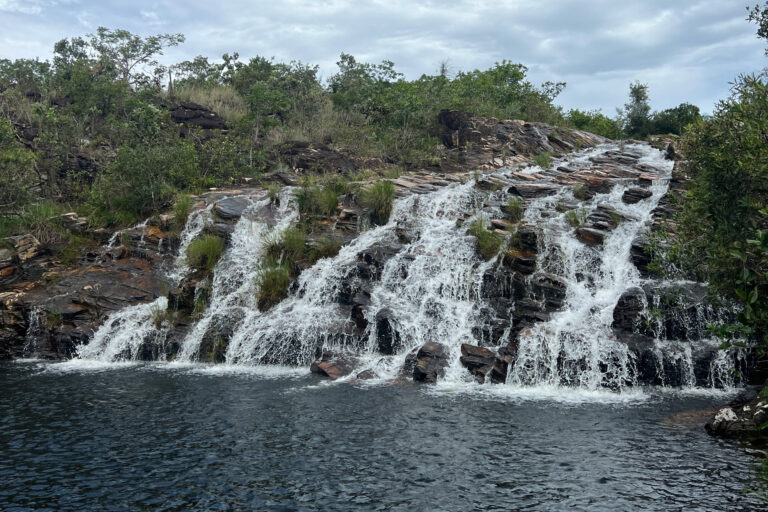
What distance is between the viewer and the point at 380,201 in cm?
2872

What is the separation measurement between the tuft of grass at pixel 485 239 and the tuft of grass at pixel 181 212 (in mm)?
13921

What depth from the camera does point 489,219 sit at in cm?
2627

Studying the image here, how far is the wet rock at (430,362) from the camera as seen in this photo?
18266 mm

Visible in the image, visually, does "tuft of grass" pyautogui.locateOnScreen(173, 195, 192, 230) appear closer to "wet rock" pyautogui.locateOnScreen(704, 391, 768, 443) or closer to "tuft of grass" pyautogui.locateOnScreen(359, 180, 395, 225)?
"tuft of grass" pyautogui.locateOnScreen(359, 180, 395, 225)

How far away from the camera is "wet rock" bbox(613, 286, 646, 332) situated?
61.4ft

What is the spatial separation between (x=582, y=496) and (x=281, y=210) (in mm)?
23316

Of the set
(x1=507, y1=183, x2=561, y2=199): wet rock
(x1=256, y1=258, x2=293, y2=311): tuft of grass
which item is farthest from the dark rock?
(x1=507, y1=183, x2=561, y2=199): wet rock

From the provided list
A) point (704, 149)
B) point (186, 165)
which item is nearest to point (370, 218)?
point (186, 165)

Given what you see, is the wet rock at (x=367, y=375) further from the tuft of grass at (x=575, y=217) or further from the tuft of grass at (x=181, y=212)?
the tuft of grass at (x=181, y=212)

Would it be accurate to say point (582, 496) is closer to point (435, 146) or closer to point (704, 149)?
point (704, 149)

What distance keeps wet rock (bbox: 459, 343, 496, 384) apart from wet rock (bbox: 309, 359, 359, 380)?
3.66 meters

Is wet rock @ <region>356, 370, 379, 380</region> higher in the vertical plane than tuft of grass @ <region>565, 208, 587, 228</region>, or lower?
lower

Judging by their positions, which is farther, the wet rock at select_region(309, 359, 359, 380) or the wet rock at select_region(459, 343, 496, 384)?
the wet rock at select_region(309, 359, 359, 380)

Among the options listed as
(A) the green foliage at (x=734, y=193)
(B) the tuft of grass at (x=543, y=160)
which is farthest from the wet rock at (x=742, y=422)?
(B) the tuft of grass at (x=543, y=160)
